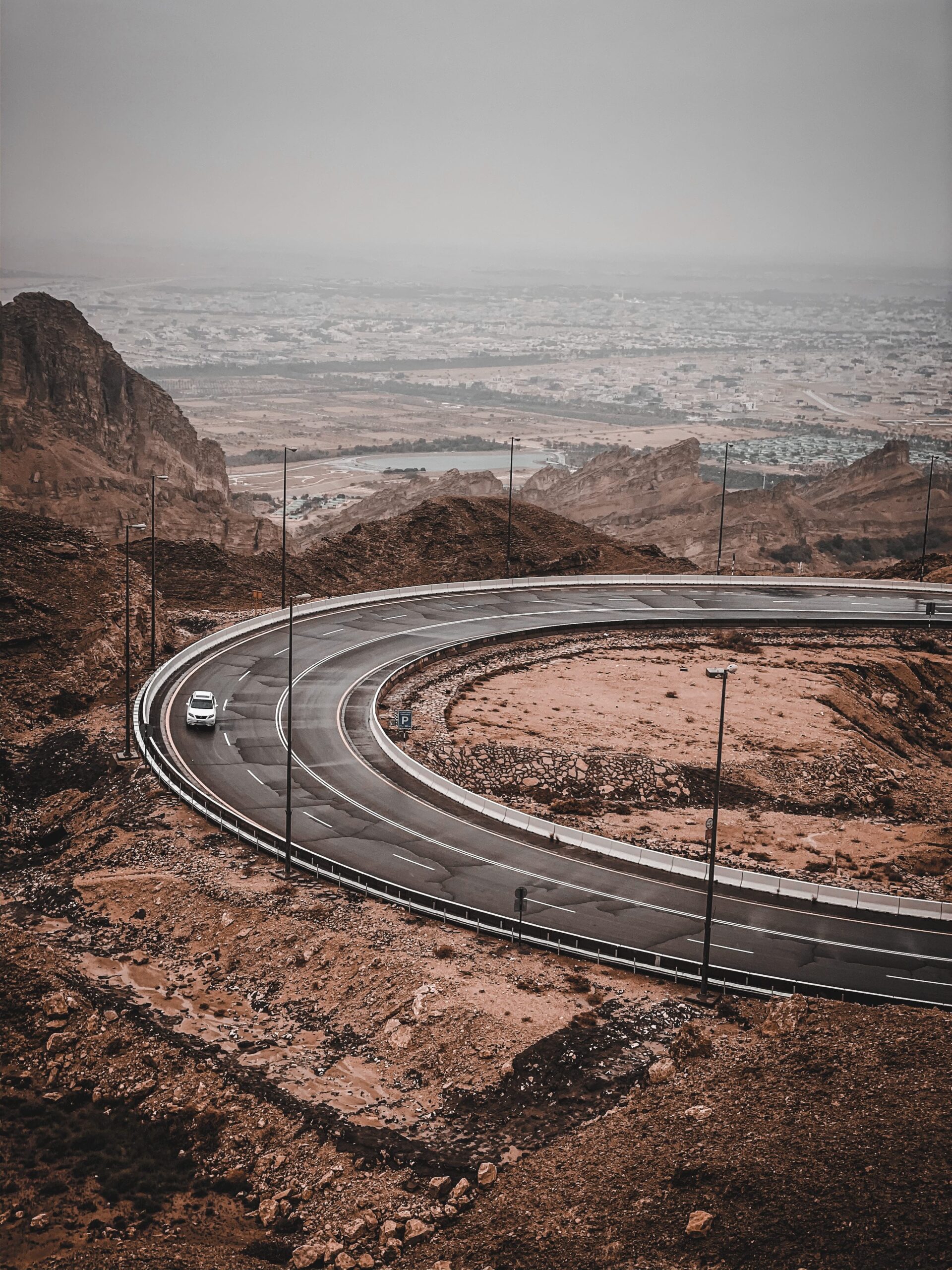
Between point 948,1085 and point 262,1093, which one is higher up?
point 948,1085

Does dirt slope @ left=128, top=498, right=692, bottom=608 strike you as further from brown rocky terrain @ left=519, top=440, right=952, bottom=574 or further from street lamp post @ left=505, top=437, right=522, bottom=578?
brown rocky terrain @ left=519, top=440, right=952, bottom=574

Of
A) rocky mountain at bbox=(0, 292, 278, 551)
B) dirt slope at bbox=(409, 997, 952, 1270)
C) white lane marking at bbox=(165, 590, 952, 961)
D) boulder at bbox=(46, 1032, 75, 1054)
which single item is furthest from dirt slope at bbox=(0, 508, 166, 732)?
dirt slope at bbox=(409, 997, 952, 1270)

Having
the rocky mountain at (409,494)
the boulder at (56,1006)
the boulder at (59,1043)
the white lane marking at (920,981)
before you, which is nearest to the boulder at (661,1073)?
the white lane marking at (920,981)

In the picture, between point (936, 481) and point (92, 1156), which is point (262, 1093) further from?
point (936, 481)

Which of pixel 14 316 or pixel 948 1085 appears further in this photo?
pixel 14 316

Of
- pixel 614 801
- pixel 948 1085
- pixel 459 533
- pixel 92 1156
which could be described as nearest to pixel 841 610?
pixel 459 533

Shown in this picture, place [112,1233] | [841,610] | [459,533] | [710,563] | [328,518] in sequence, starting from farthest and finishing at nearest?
1. [328,518]
2. [710,563]
3. [459,533]
4. [841,610]
5. [112,1233]

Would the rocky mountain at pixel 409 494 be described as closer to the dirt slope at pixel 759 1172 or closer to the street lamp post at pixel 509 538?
the street lamp post at pixel 509 538
